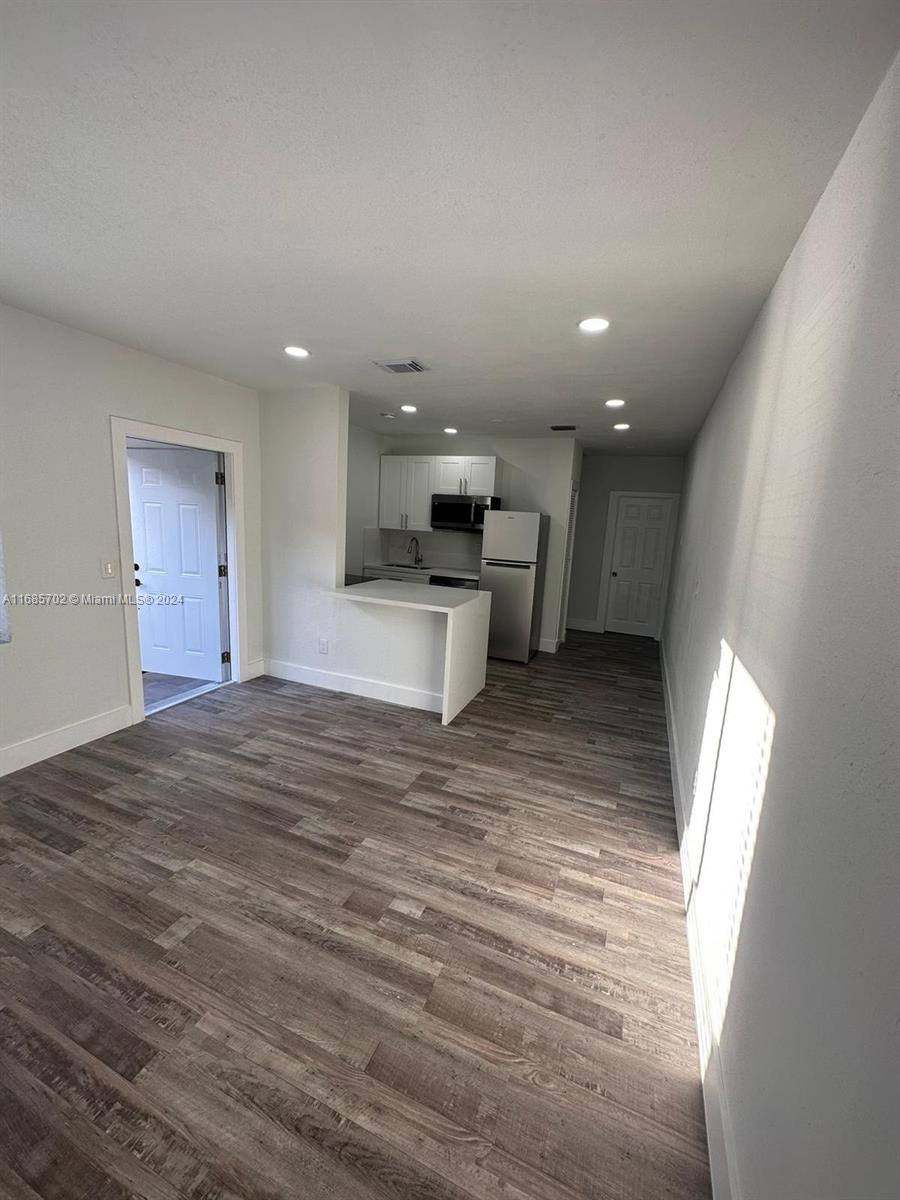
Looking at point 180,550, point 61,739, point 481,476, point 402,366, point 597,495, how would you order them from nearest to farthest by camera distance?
point 61,739 → point 402,366 → point 180,550 → point 481,476 → point 597,495

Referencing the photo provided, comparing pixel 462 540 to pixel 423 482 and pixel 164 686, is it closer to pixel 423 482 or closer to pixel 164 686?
pixel 423 482

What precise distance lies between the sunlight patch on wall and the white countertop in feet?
6.60

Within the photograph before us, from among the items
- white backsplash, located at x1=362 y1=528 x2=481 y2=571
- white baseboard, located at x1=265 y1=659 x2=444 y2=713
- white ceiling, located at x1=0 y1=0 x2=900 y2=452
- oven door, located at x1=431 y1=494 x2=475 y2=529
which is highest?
white ceiling, located at x1=0 y1=0 x2=900 y2=452

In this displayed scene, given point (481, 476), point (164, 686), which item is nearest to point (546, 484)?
point (481, 476)

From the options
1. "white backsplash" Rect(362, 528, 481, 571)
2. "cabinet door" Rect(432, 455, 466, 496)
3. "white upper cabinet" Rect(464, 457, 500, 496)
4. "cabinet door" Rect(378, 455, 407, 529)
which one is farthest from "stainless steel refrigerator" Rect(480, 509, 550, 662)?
"cabinet door" Rect(378, 455, 407, 529)

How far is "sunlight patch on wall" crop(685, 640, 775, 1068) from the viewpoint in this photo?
1385mm

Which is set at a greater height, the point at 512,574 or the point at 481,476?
the point at 481,476

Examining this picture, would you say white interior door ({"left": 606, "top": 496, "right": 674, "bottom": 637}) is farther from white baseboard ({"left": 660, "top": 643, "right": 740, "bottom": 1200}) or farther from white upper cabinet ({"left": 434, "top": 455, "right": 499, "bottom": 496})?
white baseboard ({"left": 660, "top": 643, "right": 740, "bottom": 1200})

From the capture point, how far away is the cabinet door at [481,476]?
557cm

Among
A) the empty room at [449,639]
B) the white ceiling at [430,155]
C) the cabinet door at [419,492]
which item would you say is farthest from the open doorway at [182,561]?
the cabinet door at [419,492]

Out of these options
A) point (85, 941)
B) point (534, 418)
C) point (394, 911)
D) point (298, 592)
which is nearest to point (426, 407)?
point (534, 418)

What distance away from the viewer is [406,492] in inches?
237

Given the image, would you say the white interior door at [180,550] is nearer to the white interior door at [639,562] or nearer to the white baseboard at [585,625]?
the white baseboard at [585,625]

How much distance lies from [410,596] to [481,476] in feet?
7.59
